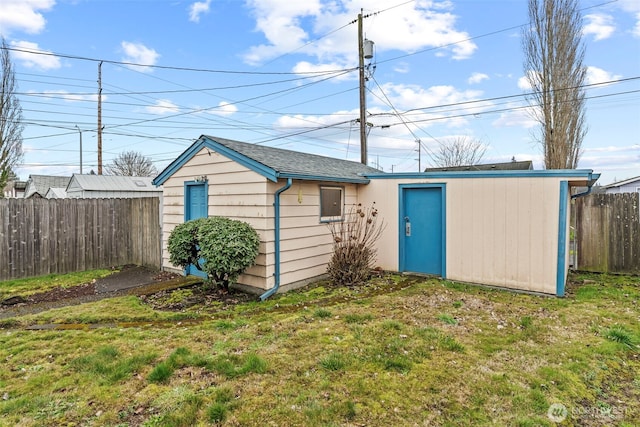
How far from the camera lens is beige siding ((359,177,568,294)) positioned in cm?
594

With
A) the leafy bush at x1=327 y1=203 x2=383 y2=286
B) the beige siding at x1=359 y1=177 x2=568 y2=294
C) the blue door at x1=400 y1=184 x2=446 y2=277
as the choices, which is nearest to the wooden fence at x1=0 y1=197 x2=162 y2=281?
the leafy bush at x1=327 y1=203 x2=383 y2=286

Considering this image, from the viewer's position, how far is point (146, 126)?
20.3 m

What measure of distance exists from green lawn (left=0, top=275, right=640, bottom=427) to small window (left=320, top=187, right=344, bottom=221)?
2.53 metres

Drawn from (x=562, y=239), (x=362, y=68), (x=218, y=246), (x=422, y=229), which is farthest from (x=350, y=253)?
(x=362, y=68)

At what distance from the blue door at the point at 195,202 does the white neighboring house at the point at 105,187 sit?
12.4 m

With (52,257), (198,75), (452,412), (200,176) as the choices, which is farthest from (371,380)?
(198,75)

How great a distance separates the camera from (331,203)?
7555mm

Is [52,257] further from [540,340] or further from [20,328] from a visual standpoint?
[540,340]

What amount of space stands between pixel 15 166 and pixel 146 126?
6.73 metres

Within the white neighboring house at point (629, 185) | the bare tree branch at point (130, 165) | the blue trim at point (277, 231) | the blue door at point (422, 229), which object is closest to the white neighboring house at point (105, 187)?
the blue trim at point (277, 231)

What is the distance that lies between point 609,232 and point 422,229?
173 inches

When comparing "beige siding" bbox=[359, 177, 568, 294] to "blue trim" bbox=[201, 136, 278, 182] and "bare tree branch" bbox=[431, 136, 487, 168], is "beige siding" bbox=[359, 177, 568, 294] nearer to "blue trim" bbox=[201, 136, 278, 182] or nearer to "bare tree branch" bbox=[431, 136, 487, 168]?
"blue trim" bbox=[201, 136, 278, 182]

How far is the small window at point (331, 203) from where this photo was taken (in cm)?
734

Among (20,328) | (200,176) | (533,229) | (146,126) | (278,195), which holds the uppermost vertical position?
(146,126)
